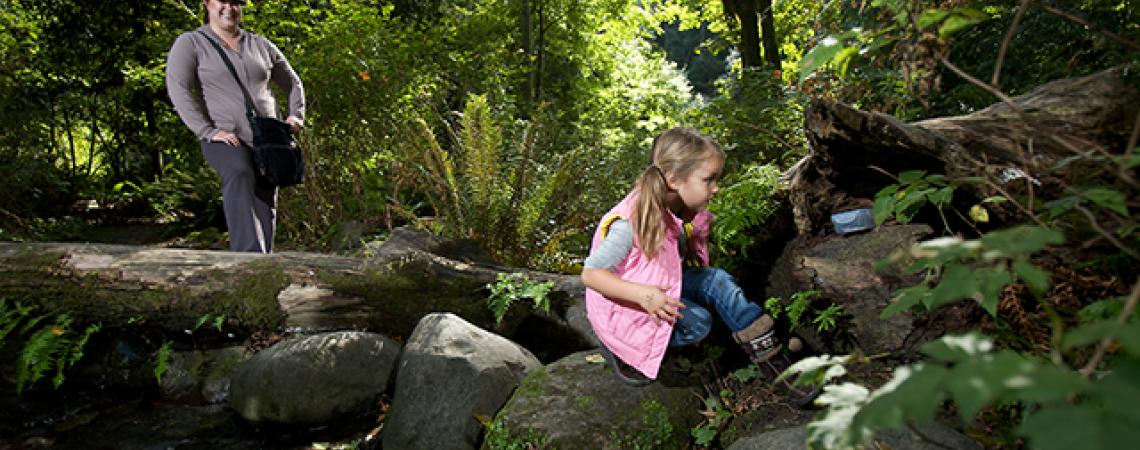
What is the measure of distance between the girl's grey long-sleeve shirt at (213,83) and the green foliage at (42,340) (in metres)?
1.46

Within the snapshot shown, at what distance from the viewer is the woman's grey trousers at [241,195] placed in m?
4.50

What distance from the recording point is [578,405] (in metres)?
2.99

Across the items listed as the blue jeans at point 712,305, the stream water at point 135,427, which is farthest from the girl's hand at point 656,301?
the stream water at point 135,427

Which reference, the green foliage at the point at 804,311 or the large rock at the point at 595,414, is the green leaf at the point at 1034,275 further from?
the large rock at the point at 595,414

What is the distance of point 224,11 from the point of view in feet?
14.5

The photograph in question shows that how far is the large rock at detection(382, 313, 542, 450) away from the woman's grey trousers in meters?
1.91

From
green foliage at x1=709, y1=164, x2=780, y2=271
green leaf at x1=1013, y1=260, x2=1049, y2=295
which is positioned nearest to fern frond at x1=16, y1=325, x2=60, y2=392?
green foliage at x1=709, y1=164, x2=780, y2=271

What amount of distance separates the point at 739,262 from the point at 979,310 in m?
1.29

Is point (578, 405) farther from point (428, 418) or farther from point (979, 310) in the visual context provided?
point (979, 310)

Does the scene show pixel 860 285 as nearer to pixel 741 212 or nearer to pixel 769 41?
pixel 741 212

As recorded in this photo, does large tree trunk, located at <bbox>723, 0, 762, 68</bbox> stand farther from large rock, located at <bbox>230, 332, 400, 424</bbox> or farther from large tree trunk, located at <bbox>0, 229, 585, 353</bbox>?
large rock, located at <bbox>230, 332, 400, 424</bbox>

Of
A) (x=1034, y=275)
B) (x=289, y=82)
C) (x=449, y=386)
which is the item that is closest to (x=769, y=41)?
(x=289, y=82)

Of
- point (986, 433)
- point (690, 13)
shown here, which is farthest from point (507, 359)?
point (690, 13)

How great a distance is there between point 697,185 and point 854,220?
34.8 inches
